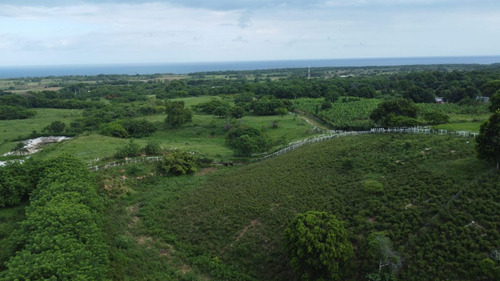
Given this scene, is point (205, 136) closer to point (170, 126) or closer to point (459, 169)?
point (170, 126)

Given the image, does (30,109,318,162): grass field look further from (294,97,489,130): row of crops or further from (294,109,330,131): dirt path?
(294,97,489,130): row of crops

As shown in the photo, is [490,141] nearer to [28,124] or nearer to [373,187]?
[373,187]

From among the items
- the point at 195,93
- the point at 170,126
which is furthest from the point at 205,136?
the point at 195,93

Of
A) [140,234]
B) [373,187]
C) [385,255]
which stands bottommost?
[140,234]

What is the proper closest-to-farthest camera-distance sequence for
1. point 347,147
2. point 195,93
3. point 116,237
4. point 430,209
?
point 430,209 < point 116,237 < point 347,147 < point 195,93

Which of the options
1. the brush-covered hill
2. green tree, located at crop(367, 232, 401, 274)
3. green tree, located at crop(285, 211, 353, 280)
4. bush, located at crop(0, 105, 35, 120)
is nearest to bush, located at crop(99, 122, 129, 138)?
the brush-covered hill

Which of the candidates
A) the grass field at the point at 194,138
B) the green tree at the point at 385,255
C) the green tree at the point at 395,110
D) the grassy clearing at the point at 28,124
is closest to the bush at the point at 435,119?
the green tree at the point at 395,110

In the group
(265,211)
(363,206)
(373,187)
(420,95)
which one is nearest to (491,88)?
(420,95)
